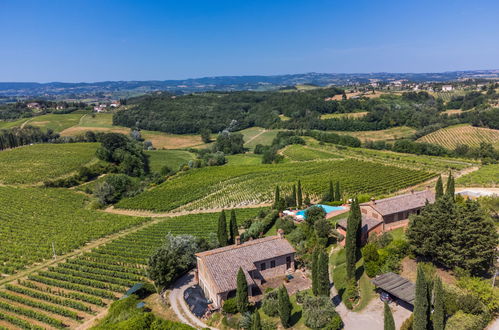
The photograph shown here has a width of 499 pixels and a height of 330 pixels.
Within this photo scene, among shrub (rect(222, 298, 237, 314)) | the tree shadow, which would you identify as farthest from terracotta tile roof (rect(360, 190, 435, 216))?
shrub (rect(222, 298, 237, 314))

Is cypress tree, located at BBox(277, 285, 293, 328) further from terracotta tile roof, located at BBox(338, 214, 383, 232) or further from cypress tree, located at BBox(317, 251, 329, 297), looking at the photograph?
terracotta tile roof, located at BBox(338, 214, 383, 232)

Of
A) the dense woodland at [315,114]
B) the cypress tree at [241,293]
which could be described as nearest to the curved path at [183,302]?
the cypress tree at [241,293]

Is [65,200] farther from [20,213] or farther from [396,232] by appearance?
[396,232]

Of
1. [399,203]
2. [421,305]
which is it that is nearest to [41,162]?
[399,203]

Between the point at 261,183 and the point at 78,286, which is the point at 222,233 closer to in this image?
the point at 78,286

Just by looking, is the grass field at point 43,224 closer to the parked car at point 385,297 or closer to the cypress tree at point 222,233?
the cypress tree at point 222,233

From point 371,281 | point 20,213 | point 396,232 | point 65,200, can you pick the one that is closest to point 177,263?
point 371,281
